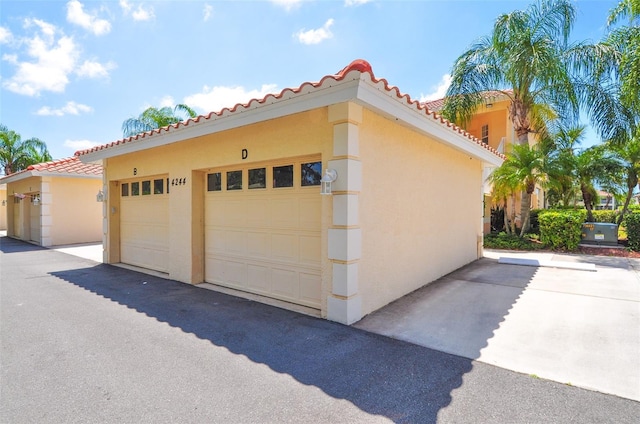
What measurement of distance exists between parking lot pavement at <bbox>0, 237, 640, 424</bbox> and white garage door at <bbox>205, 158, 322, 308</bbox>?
837mm

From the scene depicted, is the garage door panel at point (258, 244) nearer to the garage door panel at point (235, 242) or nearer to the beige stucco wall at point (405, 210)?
the garage door panel at point (235, 242)

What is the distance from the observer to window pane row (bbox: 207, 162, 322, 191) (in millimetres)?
5672

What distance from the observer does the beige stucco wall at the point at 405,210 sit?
5.36 metres

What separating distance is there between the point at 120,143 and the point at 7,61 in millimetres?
8053

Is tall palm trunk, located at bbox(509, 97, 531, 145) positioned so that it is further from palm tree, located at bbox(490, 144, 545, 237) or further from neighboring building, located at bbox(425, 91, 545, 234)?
neighboring building, located at bbox(425, 91, 545, 234)

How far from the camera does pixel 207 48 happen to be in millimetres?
9141

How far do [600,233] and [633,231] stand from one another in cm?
93

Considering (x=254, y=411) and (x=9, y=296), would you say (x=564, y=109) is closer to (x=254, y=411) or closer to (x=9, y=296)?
(x=254, y=411)

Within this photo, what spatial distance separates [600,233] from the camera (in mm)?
12516

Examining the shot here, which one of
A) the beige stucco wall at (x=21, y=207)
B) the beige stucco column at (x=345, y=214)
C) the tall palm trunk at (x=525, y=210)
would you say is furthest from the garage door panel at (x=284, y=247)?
the beige stucco wall at (x=21, y=207)

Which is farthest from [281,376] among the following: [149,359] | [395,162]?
[395,162]

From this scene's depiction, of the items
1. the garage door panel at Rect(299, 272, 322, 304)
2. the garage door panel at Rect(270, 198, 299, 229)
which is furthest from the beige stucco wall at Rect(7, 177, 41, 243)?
the garage door panel at Rect(299, 272, 322, 304)

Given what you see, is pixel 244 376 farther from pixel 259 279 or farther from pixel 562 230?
pixel 562 230

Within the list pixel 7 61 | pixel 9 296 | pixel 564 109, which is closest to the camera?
pixel 9 296
